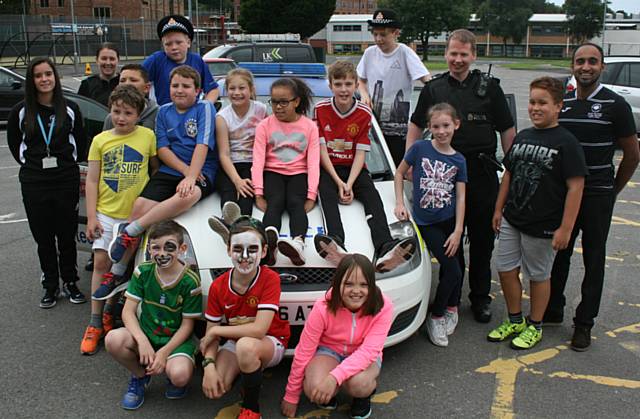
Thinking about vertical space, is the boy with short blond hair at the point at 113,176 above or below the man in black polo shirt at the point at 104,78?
below

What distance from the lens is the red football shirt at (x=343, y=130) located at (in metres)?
4.56

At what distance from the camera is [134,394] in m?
3.48

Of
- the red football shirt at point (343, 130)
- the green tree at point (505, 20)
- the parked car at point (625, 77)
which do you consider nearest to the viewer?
the red football shirt at point (343, 130)

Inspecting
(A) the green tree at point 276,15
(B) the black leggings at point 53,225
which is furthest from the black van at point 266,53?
(A) the green tree at point 276,15

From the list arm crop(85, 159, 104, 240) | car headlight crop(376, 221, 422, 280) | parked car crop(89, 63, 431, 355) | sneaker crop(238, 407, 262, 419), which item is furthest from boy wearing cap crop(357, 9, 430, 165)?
sneaker crop(238, 407, 262, 419)

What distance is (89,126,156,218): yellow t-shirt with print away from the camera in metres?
4.30

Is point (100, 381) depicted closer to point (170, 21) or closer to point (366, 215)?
point (366, 215)

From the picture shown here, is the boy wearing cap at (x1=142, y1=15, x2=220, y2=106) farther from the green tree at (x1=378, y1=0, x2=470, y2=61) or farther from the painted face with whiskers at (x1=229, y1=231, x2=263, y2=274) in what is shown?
the green tree at (x1=378, y1=0, x2=470, y2=61)

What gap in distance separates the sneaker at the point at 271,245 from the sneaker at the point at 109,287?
1032mm

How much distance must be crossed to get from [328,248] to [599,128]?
193 cm

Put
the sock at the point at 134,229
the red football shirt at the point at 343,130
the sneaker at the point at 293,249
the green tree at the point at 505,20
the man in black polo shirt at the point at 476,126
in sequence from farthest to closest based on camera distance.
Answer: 1. the green tree at the point at 505,20
2. the red football shirt at the point at 343,130
3. the man in black polo shirt at the point at 476,126
4. the sock at the point at 134,229
5. the sneaker at the point at 293,249

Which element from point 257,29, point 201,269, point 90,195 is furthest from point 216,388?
point 257,29

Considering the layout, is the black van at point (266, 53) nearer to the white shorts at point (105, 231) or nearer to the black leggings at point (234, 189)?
Answer: the black leggings at point (234, 189)

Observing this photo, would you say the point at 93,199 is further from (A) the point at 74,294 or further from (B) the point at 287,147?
(B) the point at 287,147
